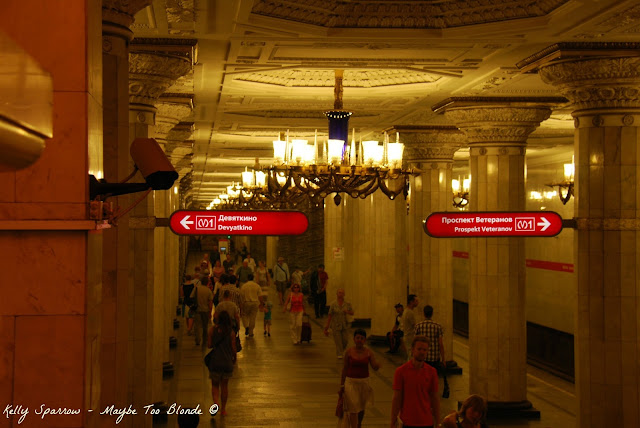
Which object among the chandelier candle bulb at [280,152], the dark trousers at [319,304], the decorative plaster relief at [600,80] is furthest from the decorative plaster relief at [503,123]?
the dark trousers at [319,304]

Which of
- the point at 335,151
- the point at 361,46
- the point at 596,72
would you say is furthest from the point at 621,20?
the point at 335,151

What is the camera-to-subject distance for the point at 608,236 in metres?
9.05

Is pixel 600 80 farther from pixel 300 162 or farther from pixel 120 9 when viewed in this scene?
pixel 120 9

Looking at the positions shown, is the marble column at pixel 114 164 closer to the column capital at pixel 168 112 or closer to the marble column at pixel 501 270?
the column capital at pixel 168 112

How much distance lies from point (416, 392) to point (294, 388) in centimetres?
649

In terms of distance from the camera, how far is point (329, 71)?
37.2ft

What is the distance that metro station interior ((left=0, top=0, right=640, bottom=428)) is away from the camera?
11.9 ft

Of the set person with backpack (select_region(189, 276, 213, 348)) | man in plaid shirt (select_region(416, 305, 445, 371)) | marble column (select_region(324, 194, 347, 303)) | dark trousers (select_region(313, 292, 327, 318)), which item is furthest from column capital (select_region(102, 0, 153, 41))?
dark trousers (select_region(313, 292, 327, 318))

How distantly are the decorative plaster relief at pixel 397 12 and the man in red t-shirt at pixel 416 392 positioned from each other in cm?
A: 328

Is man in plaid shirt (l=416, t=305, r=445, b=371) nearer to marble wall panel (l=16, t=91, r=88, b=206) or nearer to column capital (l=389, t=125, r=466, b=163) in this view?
column capital (l=389, t=125, r=466, b=163)

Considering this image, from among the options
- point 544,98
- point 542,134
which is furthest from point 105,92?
point 542,134

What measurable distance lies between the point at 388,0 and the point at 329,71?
3.14 meters

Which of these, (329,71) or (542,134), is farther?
(542,134)

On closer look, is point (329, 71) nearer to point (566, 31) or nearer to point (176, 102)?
point (176, 102)
